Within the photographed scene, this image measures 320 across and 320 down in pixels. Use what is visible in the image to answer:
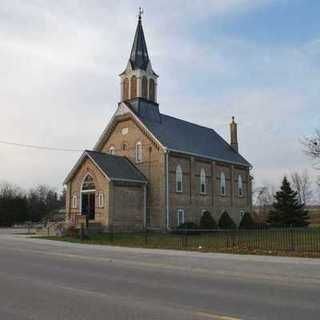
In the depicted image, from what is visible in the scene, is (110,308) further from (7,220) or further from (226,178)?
(7,220)

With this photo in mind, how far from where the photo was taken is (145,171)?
4681cm

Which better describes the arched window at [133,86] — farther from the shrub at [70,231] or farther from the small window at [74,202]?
the shrub at [70,231]

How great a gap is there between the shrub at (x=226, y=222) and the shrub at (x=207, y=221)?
7.33 feet

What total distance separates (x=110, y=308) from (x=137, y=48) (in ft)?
146

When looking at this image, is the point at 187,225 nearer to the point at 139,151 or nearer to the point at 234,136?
the point at 139,151

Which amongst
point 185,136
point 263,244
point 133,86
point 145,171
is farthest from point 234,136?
point 263,244

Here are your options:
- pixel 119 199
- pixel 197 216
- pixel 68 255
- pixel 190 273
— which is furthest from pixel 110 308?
pixel 197 216

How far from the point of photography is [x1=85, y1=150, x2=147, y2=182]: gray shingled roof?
43.3 metres

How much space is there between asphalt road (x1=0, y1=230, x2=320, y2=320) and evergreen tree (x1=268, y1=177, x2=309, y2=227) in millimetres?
36198

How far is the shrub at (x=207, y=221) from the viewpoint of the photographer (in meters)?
46.8

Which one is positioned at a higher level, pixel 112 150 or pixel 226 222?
pixel 112 150

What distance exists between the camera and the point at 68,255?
23500 mm

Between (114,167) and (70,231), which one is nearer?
(70,231)

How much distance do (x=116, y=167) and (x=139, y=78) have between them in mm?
9808
